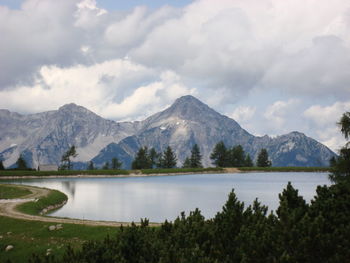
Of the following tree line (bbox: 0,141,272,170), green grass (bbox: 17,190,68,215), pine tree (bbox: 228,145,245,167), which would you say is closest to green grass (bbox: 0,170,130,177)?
tree line (bbox: 0,141,272,170)

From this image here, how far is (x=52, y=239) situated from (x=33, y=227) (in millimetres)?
4913

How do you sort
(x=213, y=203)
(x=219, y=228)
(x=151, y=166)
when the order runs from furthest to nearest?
(x=151, y=166) < (x=213, y=203) < (x=219, y=228)

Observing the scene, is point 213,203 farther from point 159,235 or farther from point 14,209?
point 159,235

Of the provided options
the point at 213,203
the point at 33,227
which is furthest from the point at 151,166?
the point at 33,227

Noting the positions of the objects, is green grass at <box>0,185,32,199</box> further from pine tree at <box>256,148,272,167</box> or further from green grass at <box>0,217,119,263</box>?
pine tree at <box>256,148,272,167</box>

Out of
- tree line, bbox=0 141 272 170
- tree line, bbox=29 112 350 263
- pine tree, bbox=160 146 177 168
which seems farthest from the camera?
pine tree, bbox=160 146 177 168

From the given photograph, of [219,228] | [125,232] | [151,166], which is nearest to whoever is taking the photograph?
[125,232]

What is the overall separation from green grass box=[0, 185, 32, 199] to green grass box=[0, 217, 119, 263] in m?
28.9

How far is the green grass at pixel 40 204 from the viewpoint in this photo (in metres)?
44.4

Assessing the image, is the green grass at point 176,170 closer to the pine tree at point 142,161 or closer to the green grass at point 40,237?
the pine tree at point 142,161

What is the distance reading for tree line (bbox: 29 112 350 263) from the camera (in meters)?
10.7

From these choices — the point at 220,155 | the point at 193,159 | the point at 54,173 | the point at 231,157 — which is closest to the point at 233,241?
the point at 54,173

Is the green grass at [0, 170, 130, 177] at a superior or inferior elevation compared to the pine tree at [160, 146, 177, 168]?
inferior

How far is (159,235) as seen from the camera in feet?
45.2
